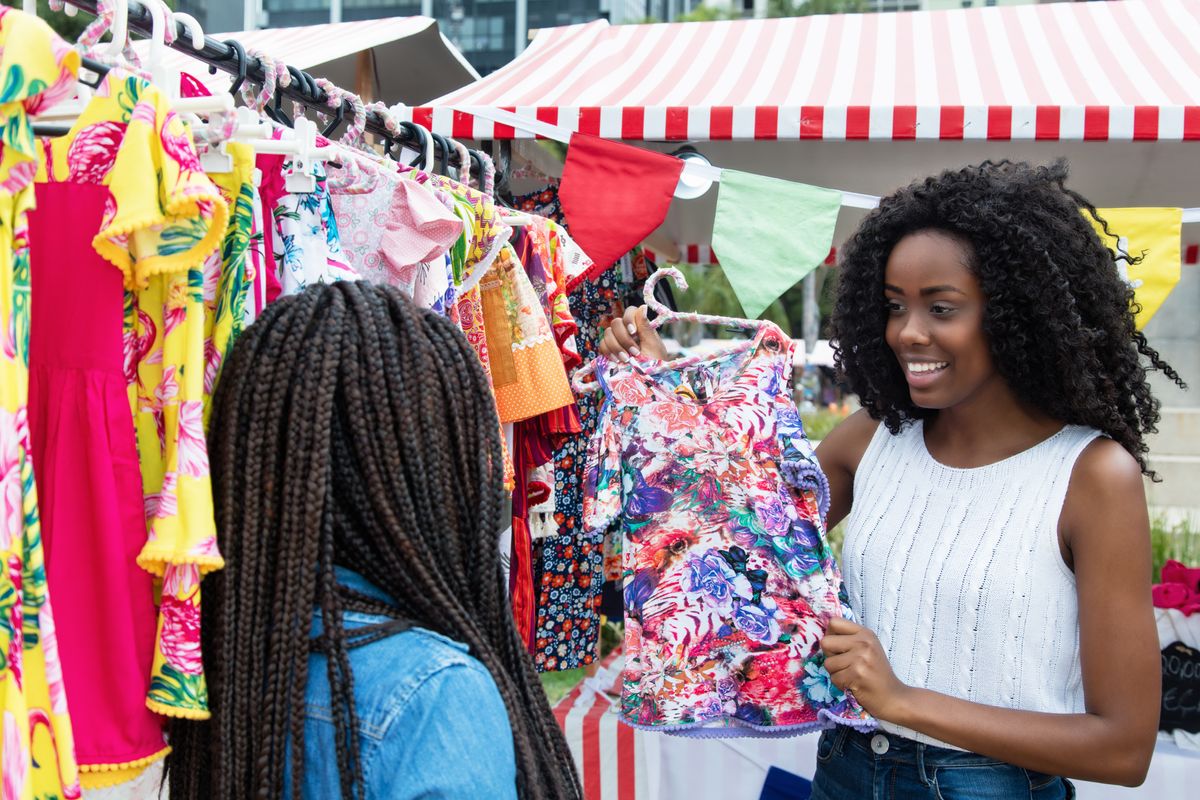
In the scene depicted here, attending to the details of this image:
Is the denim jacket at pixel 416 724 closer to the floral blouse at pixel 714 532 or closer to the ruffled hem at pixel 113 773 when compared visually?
the ruffled hem at pixel 113 773

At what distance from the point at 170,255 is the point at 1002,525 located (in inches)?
57.7

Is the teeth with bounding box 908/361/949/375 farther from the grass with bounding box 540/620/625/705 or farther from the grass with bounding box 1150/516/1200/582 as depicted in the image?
the grass with bounding box 1150/516/1200/582

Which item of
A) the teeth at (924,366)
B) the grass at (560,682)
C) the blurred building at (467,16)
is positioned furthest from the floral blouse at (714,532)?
the blurred building at (467,16)

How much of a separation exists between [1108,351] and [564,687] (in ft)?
8.59

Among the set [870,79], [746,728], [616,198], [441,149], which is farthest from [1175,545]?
[441,149]

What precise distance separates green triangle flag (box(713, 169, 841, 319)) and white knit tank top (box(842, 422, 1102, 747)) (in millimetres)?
1143

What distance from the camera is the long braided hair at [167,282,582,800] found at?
1150 mm

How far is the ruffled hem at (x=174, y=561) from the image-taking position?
1159mm

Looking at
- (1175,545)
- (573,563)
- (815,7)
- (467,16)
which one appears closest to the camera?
(573,563)

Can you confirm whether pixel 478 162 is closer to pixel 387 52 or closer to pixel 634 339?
pixel 634 339

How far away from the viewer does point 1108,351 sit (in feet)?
6.27

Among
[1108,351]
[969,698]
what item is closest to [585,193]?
[1108,351]

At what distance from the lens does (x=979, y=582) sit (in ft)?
5.97

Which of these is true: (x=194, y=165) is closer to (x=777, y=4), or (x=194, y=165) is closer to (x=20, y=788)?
(x=20, y=788)
